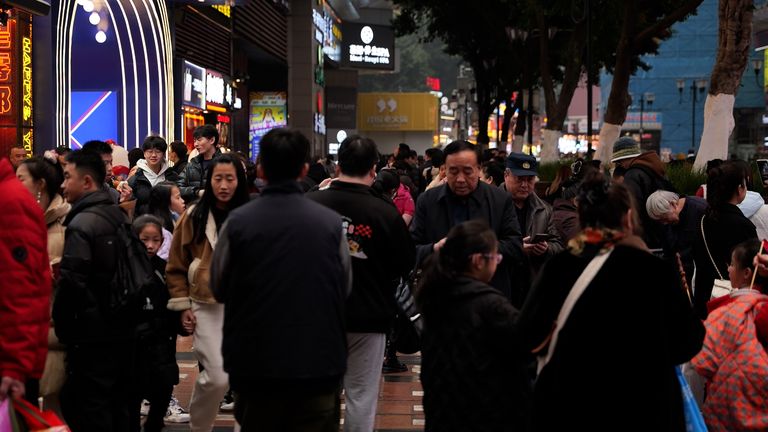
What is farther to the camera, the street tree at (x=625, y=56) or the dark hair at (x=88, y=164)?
the street tree at (x=625, y=56)

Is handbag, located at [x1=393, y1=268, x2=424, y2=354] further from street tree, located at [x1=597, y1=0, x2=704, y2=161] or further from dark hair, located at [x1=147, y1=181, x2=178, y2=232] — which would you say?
street tree, located at [x1=597, y1=0, x2=704, y2=161]

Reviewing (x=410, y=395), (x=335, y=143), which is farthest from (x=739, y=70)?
→ (x=335, y=143)

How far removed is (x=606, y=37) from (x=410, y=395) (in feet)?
81.8

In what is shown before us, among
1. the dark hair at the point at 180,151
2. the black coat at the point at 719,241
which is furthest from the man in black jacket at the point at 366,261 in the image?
the dark hair at the point at 180,151

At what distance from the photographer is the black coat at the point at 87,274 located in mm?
5602

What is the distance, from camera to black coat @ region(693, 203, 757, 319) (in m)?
7.44

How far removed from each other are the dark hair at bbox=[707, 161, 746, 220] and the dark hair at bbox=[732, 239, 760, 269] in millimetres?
1330

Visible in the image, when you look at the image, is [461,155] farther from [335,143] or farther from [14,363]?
[335,143]

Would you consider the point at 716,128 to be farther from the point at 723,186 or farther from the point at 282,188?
the point at 282,188

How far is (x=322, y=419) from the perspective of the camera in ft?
15.0

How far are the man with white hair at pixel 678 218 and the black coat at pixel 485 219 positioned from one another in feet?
6.72

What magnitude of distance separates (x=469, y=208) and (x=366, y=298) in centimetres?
122

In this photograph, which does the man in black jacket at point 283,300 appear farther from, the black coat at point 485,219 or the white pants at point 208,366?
the black coat at point 485,219

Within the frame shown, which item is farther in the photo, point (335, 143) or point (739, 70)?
point (335, 143)
